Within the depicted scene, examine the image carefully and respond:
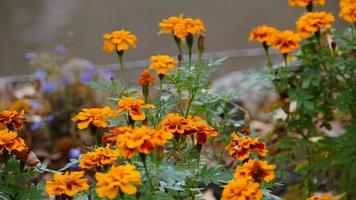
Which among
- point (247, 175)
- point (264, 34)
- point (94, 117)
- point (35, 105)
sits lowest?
point (35, 105)

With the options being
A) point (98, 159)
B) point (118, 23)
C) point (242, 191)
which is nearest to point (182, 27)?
point (98, 159)

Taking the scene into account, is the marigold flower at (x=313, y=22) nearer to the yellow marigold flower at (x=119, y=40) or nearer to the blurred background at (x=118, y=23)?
the yellow marigold flower at (x=119, y=40)

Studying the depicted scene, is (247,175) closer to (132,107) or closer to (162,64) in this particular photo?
(132,107)

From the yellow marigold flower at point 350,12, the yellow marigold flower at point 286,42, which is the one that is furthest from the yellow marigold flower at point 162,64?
the yellow marigold flower at point 350,12

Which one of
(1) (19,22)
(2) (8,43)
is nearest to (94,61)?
(2) (8,43)

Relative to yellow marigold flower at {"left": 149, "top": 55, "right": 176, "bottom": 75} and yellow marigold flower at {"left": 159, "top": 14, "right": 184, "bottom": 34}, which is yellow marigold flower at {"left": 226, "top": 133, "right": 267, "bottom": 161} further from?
yellow marigold flower at {"left": 159, "top": 14, "right": 184, "bottom": 34}

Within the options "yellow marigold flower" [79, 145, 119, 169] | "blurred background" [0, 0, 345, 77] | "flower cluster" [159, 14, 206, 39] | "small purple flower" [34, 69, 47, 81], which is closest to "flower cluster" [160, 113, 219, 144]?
"yellow marigold flower" [79, 145, 119, 169]
